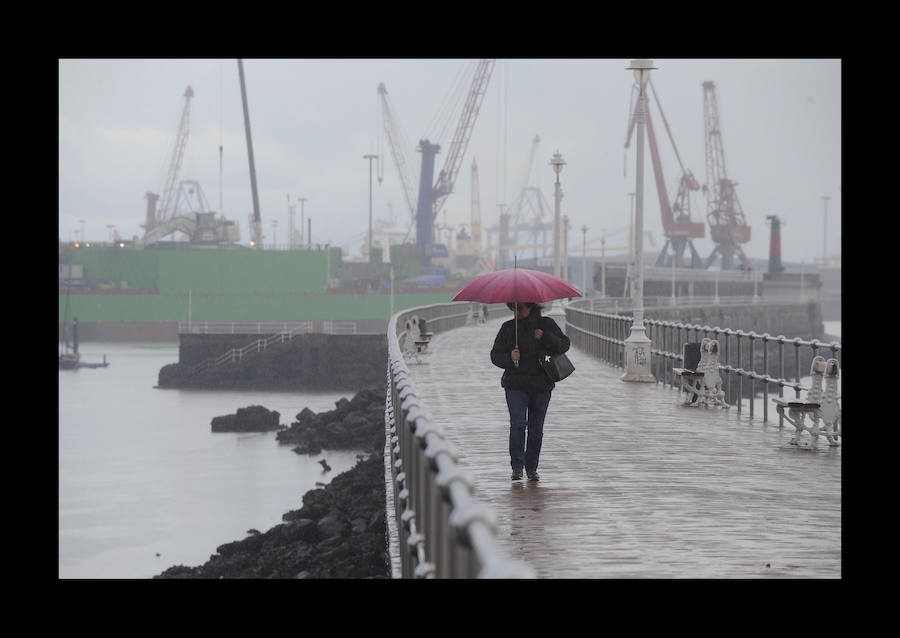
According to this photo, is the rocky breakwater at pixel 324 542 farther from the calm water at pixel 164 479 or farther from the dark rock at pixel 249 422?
the dark rock at pixel 249 422

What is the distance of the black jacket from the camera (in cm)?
1061

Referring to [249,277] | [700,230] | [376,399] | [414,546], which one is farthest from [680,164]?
[414,546]

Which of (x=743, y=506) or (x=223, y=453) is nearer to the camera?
(x=743, y=506)

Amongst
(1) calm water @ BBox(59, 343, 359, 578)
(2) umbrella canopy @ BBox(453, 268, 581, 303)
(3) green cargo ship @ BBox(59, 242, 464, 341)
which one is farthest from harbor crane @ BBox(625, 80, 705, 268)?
(2) umbrella canopy @ BBox(453, 268, 581, 303)

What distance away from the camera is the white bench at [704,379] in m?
18.4

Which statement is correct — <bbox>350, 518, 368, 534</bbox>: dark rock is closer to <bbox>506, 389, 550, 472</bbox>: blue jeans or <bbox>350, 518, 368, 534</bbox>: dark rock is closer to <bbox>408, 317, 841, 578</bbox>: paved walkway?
<bbox>408, 317, 841, 578</bbox>: paved walkway

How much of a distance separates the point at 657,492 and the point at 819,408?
4167 millimetres

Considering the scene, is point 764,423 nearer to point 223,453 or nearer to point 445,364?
point 445,364

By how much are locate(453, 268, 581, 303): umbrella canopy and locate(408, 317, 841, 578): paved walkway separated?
5.58 ft

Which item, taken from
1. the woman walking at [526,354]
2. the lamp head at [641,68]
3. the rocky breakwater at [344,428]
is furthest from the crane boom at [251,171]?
the woman walking at [526,354]
